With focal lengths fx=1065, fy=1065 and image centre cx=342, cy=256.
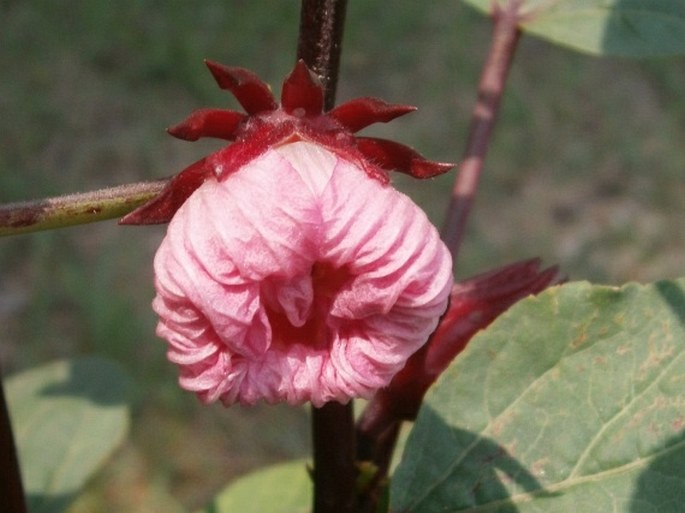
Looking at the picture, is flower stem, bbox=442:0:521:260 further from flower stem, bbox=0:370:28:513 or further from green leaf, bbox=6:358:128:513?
green leaf, bbox=6:358:128:513

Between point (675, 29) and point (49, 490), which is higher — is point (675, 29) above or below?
above

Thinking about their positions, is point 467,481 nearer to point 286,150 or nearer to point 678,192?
→ point 286,150

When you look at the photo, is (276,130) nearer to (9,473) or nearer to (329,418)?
(329,418)

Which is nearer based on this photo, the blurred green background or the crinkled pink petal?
the crinkled pink petal

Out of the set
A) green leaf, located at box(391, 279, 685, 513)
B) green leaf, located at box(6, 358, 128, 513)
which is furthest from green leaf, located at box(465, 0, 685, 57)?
green leaf, located at box(6, 358, 128, 513)

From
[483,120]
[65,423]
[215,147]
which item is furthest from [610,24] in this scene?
[215,147]

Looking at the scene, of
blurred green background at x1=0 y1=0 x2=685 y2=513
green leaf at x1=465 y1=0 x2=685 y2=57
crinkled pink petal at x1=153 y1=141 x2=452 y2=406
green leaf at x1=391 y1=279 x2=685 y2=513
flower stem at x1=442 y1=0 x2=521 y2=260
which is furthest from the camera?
blurred green background at x1=0 y1=0 x2=685 y2=513

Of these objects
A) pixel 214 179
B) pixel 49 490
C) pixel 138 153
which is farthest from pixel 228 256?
pixel 138 153
